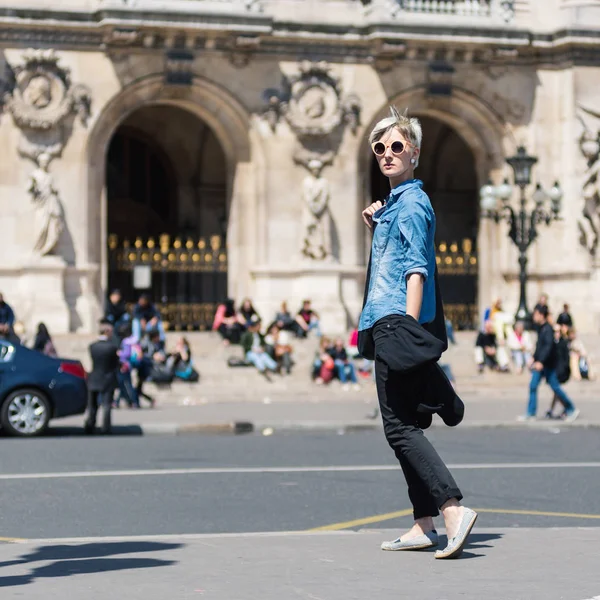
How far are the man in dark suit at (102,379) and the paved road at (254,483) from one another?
1287 mm

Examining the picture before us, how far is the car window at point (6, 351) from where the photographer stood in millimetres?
20594

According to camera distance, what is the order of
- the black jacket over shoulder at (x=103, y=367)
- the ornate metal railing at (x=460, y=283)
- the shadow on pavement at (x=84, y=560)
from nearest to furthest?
1. the shadow on pavement at (x=84, y=560)
2. the black jacket over shoulder at (x=103, y=367)
3. the ornate metal railing at (x=460, y=283)

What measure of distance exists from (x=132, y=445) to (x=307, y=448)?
2122 millimetres

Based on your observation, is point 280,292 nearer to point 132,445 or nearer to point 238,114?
point 238,114

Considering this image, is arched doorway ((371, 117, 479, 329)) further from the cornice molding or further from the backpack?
the backpack

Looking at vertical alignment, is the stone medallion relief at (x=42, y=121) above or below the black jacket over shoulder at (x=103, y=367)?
above

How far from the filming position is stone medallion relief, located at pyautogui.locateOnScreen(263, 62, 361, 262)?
118 ft

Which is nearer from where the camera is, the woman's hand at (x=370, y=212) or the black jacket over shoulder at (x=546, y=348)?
the woman's hand at (x=370, y=212)

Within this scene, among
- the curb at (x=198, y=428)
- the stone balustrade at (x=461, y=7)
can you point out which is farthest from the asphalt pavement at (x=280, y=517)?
the stone balustrade at (x=461, y=7)

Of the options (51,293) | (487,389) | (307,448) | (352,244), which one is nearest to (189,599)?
(307,448)

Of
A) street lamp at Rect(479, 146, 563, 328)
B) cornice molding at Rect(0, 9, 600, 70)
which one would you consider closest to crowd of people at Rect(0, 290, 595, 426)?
street lamp at Rect(479, 146, 563, 328)

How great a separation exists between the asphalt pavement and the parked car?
55 centimetres

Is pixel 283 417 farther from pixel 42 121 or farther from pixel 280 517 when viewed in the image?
pixel 42 121

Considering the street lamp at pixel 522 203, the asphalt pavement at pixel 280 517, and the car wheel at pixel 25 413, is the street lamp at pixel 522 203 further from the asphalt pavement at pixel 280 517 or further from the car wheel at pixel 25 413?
the car wheel at pixel 25 413
